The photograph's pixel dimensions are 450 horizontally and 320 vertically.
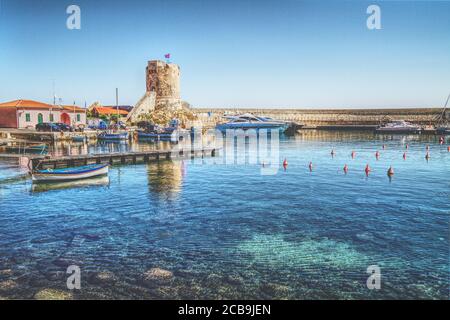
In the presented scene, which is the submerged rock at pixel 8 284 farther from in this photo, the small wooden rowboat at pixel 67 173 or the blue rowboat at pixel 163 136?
the blue rowboat at pixel 163 136

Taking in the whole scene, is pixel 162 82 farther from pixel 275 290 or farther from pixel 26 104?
pixel 275 290

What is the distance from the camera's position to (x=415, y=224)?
2012 cm

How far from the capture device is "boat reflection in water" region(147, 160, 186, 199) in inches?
1123

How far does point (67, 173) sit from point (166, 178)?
8886 millimetres

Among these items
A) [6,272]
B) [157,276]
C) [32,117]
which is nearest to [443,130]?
[157,276]

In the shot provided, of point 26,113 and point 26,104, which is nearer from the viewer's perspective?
point 26,113

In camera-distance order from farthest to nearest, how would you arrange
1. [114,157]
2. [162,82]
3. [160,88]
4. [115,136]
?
[160,88]
[162,82]
[115,136]
[114,157]

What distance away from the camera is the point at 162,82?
115 metres

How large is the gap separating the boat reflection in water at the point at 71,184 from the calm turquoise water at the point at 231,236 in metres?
0.17

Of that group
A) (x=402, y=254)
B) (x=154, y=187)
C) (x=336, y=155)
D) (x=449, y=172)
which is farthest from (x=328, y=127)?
(x=402, y=254)

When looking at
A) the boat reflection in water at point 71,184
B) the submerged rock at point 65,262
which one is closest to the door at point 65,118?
the boat reflection in water at point 71,184

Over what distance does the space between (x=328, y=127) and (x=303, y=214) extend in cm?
11178

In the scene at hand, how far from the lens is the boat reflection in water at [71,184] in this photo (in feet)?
97.6
